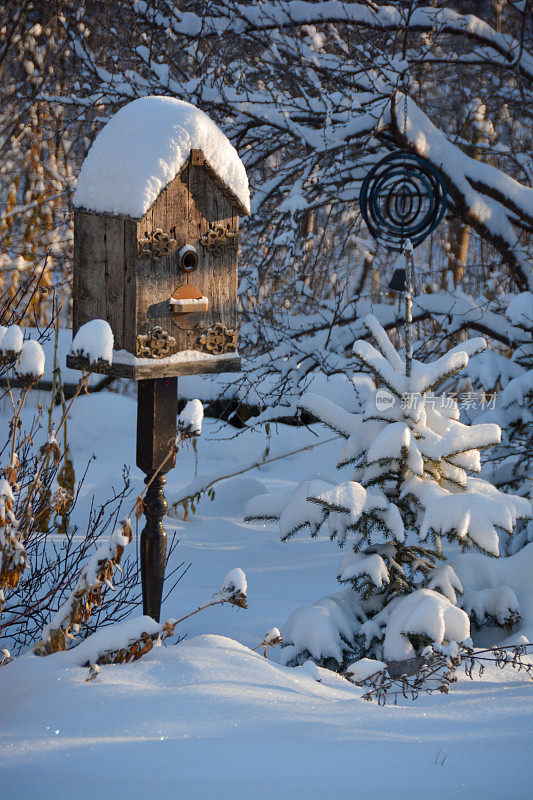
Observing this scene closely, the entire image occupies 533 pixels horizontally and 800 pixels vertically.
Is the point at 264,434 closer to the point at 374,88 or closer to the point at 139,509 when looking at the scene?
the point at 374,88

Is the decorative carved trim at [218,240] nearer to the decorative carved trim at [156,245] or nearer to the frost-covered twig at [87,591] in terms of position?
the decorative carved trim at [156,245]

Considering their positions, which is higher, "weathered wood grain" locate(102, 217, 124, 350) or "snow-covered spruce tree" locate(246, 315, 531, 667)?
"weathered wood grain" locate(102, 217, 124, 350)

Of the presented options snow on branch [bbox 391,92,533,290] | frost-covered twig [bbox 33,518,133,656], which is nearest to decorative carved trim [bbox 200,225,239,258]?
frost-covered twig [bbox 33,518,133,656]

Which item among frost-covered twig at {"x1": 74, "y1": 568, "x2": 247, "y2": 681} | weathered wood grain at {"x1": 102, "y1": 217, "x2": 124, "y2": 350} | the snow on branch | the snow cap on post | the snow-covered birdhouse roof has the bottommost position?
frost-covered twig at {"x1": 74, "y1": 568, "x2": 247, "y2": 681}

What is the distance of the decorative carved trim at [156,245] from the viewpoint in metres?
3.15

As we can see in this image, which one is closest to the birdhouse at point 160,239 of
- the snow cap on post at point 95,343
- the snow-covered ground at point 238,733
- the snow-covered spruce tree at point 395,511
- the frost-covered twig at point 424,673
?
the snow cap on post at point 95,343

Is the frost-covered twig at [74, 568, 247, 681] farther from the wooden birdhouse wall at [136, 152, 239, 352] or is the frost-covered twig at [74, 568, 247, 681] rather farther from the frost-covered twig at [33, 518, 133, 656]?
the wooden birdhouse wall at [136, 152, 239, 352]

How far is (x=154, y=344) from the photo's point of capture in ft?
10.5

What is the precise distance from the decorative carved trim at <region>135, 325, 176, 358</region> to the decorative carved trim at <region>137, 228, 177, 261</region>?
267 mm

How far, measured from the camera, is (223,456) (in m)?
→ 8.54

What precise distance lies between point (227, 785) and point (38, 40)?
8.63 meters

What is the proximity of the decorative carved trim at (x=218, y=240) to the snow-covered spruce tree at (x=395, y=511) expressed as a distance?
69 cm

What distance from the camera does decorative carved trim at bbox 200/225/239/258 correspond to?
3398 millimetres

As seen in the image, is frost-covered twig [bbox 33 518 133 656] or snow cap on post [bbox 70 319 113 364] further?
snow cap on post [bbox 70 319 113 364]
